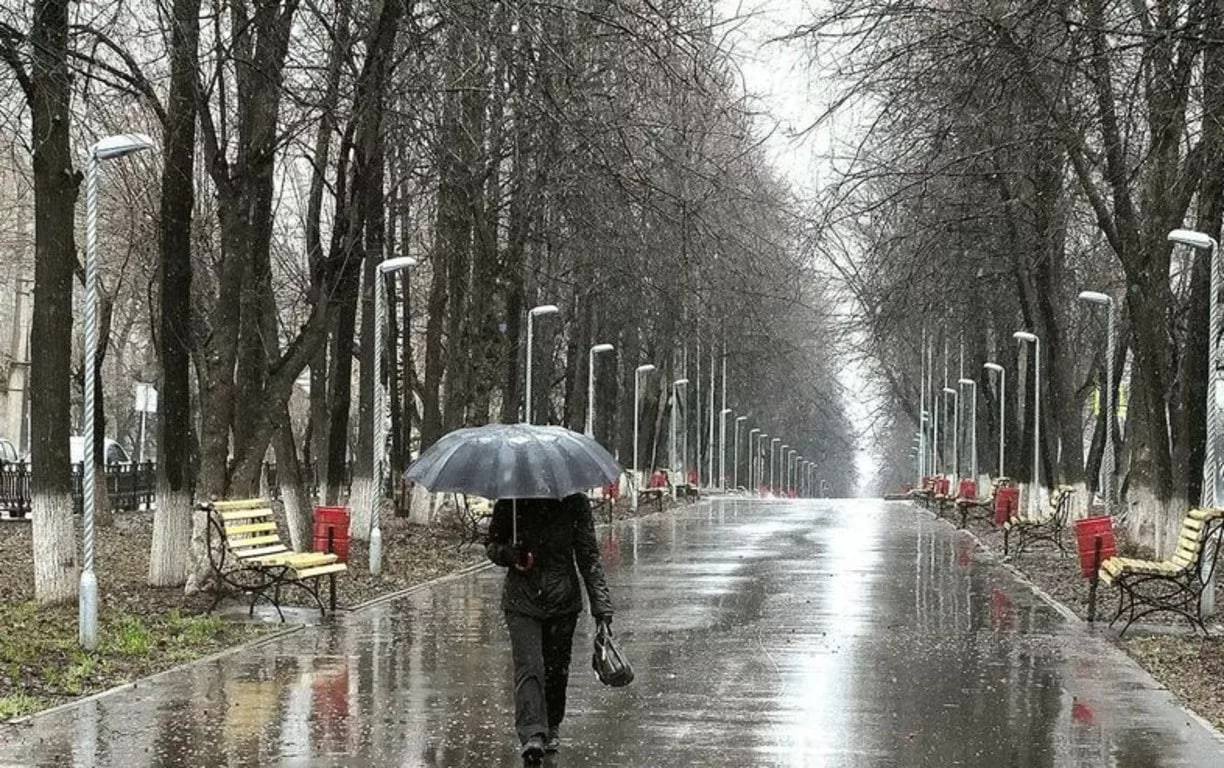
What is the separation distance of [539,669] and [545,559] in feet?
1.87

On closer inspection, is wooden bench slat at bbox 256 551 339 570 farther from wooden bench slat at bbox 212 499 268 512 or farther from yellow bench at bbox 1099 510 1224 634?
yellow bench at bbox 1099 510 1224 634

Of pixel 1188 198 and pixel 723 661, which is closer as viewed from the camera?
pixel 723 661

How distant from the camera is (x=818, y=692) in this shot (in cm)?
1208

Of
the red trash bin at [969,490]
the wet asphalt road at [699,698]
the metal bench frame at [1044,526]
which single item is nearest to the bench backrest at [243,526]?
the wet asphalt road at [699,698]

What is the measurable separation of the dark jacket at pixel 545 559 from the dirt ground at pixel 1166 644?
164 inches

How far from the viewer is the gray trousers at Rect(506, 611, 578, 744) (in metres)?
9.23

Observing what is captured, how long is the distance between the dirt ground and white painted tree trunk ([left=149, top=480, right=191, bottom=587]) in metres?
9.06

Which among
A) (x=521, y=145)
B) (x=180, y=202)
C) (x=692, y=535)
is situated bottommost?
(x=692, y=535)

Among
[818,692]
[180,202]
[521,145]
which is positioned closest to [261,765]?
[818,692]

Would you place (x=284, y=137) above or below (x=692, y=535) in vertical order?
above

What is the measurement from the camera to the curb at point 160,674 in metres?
10.5

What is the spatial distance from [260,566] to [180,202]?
3969 mm

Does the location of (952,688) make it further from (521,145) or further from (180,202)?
(521,145)

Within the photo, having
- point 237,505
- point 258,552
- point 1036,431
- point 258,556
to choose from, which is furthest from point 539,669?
point 1036,431
